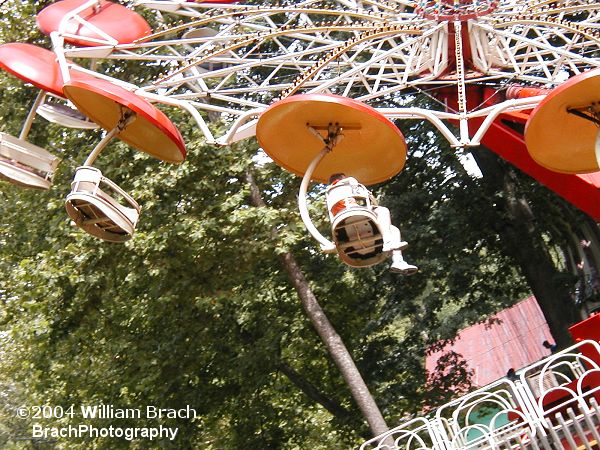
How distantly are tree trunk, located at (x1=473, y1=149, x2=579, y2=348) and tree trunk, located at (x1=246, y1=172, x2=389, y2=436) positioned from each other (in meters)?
3.69

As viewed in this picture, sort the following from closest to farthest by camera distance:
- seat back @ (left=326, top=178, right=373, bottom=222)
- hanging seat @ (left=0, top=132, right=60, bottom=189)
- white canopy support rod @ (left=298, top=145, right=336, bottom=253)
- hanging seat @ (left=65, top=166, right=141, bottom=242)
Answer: white canopy support rod @ (left=298, top=145, right=336, bottom=253) < seat back @ (left=326, top=178, right=373, bottom=222) < hanging seat @ (left=65, top=166, right=141, bottom=242) < hanging seat @ (left=0, top=132, right=60, bottom=189)

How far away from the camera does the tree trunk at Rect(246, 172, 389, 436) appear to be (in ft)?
39.1

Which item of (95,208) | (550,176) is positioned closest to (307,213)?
(95,208)

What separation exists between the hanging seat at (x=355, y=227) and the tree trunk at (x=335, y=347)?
587 cm

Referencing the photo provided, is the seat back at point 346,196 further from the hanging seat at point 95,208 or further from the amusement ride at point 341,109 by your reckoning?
the hanging seat at point 95,208

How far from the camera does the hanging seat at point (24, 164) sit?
773 centimetres

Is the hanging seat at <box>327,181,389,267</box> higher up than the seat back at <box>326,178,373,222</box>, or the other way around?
the seat back at <box>326,178,373,222</box>

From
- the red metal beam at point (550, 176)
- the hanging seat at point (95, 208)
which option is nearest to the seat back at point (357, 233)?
the hanging seat at point (95, 208)

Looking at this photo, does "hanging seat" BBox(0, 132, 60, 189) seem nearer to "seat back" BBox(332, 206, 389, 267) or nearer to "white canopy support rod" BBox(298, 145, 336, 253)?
"white canopy support rod" BBox(298, 145, 336, 253)

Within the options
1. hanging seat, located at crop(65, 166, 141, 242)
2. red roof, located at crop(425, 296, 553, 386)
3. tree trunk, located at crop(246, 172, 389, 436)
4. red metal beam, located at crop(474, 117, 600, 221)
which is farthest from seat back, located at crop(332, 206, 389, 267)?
red roof, located at crop(425, 296, 553, 386)

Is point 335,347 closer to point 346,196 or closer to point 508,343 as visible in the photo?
point 346,196

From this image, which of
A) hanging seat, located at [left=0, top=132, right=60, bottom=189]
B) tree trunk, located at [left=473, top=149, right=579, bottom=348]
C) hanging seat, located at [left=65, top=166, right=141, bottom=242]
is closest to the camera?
hanging seat, located at [left=65, top=166, right=141, bottom=242]

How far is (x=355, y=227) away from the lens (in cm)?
634

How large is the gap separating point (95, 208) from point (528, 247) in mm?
9409
